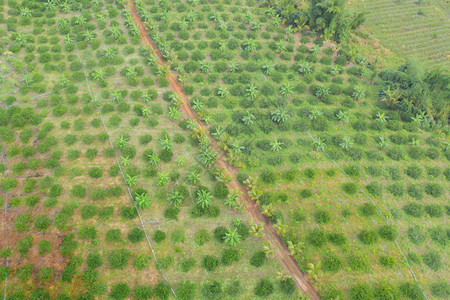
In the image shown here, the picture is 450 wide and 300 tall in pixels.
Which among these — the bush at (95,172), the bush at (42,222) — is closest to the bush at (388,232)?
the bush at (95,172)

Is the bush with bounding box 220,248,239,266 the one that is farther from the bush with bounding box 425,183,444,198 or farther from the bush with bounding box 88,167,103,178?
Result: the bush with bounding box 425,183,444,198

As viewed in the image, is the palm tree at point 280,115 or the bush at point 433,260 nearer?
the bush at point 433,260

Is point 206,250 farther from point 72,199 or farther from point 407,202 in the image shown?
point 407,202

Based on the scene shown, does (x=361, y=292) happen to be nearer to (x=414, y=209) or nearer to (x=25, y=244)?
(x=414, y=209)

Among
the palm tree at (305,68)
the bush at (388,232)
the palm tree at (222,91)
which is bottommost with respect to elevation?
the bush at (388,232)

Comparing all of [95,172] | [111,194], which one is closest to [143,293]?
[111,194]

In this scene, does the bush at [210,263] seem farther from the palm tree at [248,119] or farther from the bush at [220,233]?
the palm tree at [248,119]

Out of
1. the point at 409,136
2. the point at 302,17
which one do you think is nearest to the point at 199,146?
the point at 409,136
